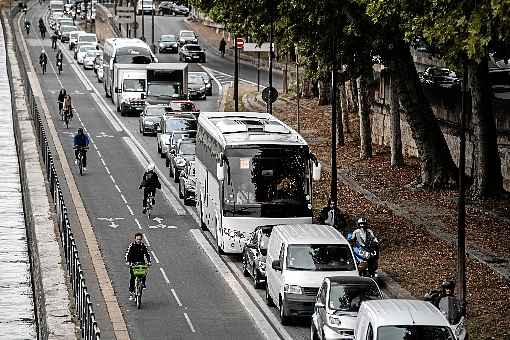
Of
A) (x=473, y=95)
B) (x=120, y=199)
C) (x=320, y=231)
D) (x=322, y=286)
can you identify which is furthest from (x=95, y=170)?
(x=322, y=286)

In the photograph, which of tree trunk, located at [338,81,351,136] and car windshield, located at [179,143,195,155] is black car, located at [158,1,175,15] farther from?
car windshield, located at [179,143,195,155]

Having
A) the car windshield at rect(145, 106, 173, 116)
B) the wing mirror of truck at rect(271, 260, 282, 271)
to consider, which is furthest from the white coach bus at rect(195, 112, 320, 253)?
the car windshield at rect(145, 106, 173, 116)

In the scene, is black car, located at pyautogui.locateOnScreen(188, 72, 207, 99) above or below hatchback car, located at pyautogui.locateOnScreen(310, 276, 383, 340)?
below

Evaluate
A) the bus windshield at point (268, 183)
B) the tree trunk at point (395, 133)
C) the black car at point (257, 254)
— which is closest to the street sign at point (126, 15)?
the tree trunk at point (395, 133)

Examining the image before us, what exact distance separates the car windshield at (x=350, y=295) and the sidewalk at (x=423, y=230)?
226cm

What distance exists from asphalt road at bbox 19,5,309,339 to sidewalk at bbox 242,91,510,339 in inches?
142

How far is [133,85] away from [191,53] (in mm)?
33548

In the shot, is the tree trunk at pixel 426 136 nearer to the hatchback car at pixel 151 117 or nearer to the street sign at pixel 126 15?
the hatchback car at pixel 151 117

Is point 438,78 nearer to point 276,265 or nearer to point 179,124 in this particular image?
point 179,124

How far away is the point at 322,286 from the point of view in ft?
84.1

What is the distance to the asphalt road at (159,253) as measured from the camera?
27.8 meters

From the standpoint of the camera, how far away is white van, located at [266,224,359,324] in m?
27.3

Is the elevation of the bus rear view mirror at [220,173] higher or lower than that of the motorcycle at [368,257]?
higher

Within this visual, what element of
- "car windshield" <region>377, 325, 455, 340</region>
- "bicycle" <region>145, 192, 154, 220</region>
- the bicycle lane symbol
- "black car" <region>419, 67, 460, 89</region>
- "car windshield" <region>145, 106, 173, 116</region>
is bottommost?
the bicycle lane symbol
